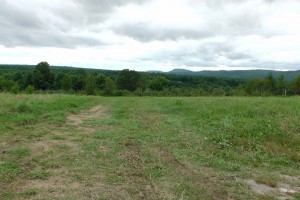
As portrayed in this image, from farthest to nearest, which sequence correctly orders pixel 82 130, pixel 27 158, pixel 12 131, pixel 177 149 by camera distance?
pixel 82 130 → pixel 12 131 → pixel 177 149 → pixel 27 158

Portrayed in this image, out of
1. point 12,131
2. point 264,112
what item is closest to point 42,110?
point 12,131

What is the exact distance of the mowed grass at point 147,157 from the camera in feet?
14.2

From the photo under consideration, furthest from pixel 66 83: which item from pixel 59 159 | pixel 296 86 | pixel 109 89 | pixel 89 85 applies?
pixel 59 159

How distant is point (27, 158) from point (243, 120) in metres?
6.89

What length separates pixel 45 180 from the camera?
4.56m

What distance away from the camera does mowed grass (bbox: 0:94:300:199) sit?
4.33 m

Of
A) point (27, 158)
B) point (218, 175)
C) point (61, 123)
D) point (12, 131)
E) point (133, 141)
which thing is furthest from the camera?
point (61, 123)

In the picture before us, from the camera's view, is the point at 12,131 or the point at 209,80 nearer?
the point at 12,131

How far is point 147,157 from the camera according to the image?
595 centimetres

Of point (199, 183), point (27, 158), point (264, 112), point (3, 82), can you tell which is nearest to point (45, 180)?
point (27, 158)

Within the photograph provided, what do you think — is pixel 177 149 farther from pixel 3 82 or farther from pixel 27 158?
pixel 3 82

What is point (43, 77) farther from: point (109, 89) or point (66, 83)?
point (109, 89)

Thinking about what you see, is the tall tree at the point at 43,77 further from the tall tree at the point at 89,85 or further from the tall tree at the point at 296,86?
the tall tree at the point at 296,86

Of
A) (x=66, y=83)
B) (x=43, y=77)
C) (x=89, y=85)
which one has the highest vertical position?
(x=43, y=77)
